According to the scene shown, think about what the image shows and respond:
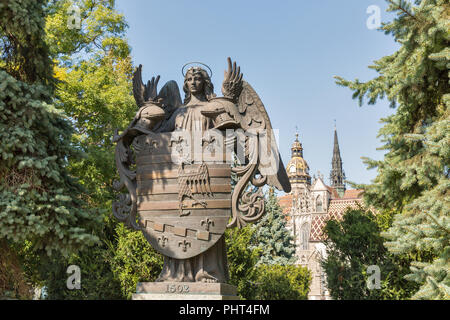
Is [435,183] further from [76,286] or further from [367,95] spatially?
[76,286]

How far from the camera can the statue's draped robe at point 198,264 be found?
700 centimetres

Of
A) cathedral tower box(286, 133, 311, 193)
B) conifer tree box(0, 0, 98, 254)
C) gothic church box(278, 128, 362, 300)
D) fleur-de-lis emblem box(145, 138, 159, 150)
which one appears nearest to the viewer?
conifer tree box(0, 0, 98, 254)

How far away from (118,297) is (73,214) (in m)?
6.05

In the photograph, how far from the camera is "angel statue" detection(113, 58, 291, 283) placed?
7.03 m

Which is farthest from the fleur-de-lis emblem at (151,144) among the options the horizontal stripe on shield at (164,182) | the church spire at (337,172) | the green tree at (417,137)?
the church spire at (337,172)

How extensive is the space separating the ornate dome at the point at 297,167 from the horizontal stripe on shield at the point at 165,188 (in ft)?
230

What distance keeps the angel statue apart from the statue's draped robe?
0.01 meters

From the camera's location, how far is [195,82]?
776 cm

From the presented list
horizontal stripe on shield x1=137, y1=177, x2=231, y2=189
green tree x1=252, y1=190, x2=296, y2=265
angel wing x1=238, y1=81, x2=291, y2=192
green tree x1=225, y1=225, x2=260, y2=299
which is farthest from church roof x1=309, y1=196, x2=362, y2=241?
horizontal stripe on shield x1=137, y1=177, x2=231, y2=189

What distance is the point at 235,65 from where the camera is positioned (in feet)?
24.7

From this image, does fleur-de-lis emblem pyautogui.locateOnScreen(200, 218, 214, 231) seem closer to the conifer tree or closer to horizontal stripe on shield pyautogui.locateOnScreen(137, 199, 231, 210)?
horizontal stripe on shield pyautogui.locateOnScreen(137, 199, 231, 210)

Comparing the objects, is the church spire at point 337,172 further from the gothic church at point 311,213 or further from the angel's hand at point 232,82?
the angel's hand at point 232,82
